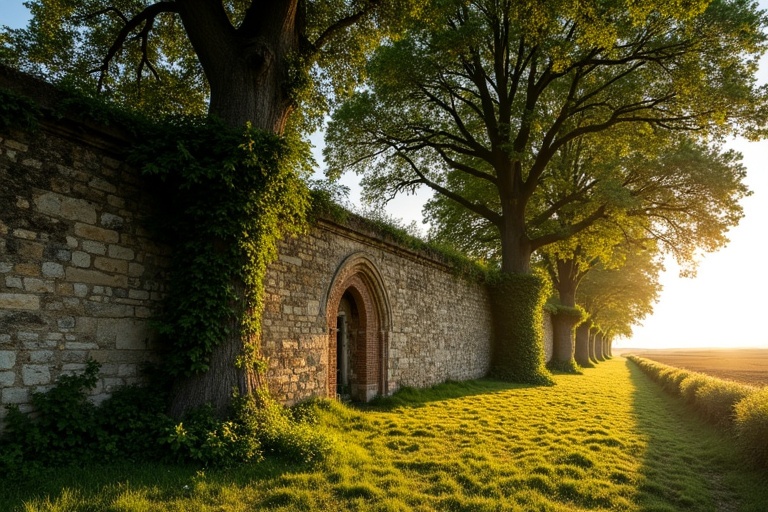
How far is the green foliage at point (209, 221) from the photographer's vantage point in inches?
212

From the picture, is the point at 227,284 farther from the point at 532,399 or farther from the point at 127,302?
the point at 532,399

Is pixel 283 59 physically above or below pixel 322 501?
above

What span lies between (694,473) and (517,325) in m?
10.4

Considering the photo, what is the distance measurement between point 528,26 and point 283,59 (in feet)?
20.6

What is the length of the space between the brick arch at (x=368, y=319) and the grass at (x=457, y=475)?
4.97 ft

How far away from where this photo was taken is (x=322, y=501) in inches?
164

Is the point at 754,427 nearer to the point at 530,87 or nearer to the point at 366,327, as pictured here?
the point at 366,327

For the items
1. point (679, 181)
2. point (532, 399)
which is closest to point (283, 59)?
point (532, 399)

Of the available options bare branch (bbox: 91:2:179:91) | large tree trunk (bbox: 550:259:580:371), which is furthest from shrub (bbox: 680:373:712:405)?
bare branch (bbox: 91:2:179:91)

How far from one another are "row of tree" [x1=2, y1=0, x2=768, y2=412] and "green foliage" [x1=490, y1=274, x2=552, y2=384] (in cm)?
20

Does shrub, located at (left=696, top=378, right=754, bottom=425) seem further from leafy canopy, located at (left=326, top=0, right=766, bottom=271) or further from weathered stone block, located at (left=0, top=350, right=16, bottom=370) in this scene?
weathered stone block, located at (left=0, top=350, right=16, bottom=370)

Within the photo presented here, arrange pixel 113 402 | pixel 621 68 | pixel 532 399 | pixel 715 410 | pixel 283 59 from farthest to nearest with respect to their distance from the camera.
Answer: pixel 621 68 → pixel 532 399 → pixel 715 410 → pixel 283 59 → pixel 113 402

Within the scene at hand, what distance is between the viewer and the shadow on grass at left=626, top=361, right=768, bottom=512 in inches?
179

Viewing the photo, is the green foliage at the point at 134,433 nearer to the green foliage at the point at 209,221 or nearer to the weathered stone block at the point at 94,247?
the green foliage at the point at 209,221
